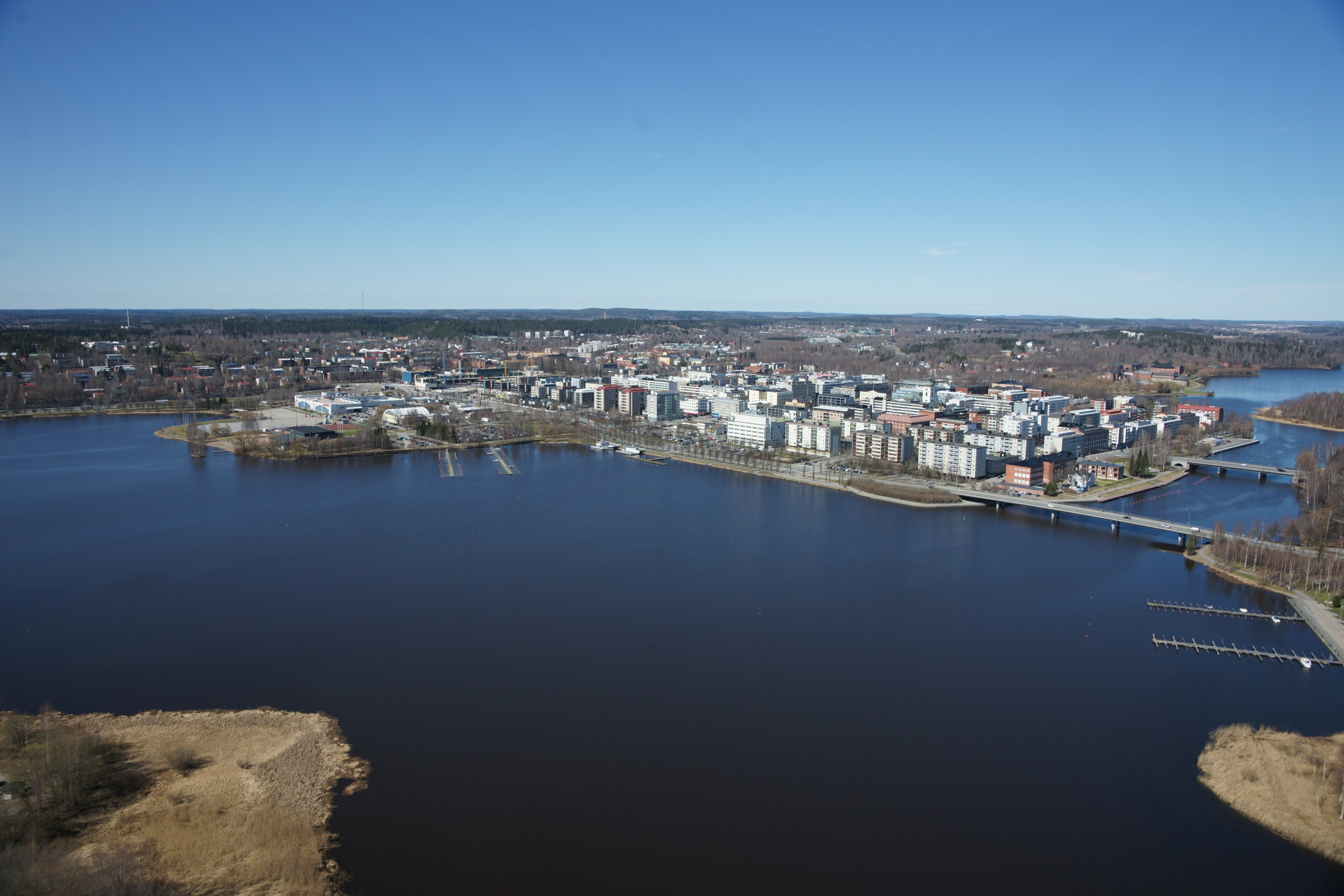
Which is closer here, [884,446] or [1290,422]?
[884,446]

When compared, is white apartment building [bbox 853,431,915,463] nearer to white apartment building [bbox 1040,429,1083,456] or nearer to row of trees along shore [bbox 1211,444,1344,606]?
white apartment building [bbox 1040,429,1083,456]

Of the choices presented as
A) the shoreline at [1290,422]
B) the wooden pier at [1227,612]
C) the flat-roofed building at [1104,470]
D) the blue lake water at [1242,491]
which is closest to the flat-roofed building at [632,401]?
the flat-roofed building at [1104,470]

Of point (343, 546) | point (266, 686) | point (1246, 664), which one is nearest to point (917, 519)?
point (1246, 664)

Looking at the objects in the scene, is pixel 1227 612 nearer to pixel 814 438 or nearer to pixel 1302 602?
pixel 1302 602

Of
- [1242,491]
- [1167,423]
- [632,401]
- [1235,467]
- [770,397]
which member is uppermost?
[770,397]

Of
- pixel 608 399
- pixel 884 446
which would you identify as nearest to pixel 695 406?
pixel 608 399

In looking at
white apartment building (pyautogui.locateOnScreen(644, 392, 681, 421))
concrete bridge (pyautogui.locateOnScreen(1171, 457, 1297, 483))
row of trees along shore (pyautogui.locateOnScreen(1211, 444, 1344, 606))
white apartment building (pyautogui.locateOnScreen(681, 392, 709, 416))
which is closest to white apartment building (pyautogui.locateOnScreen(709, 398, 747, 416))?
white apartment building (pyautogui.locateOnScreen(681, 392, 709, 416))
